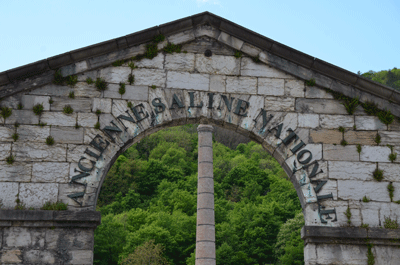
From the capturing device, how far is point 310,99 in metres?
9.70

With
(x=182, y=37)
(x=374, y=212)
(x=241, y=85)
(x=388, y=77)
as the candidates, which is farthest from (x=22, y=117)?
(x=388, y=77)

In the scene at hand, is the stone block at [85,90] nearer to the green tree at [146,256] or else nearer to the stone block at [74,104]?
the stone block at [74,104]

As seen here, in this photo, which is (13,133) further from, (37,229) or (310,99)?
(310,99)

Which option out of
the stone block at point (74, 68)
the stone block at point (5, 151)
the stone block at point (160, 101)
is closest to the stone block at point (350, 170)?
the stone block at point (160, 101)

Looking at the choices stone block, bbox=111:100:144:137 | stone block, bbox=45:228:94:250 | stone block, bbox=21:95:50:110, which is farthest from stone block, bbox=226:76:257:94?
stone block, bbox=45:228:94:250

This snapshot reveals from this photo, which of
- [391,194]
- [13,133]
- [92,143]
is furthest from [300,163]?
[13,133]

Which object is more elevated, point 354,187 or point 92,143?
point 92,143

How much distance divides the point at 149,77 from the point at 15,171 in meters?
2.96

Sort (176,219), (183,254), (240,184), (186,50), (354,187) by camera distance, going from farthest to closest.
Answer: (240,184), (176,219), (183,254), (186,50), (354,187)

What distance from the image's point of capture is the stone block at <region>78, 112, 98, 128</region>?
9.19 m

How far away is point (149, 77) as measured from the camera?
377 inches

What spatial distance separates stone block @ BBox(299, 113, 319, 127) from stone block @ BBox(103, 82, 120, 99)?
11.3 ft

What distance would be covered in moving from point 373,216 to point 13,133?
6662mm

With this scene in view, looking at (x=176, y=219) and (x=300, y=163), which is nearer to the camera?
(x=300, y=163)
